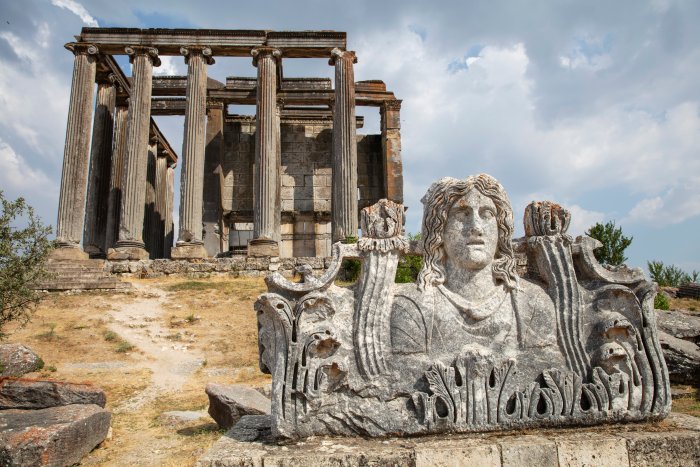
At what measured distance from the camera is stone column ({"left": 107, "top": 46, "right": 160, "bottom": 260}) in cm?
2120

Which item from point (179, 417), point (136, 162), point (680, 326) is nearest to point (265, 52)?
point (136, 162)

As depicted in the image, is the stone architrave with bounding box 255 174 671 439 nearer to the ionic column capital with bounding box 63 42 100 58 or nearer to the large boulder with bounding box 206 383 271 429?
the large boulder with bounding box 206 383 271 429

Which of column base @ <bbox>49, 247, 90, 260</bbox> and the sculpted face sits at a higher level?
column base @ <bbox>49, 247, 90, 260</bbox>

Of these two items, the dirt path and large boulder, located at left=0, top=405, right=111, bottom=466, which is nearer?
large boulder, located at left=0, top=405, right=111, bottom=466

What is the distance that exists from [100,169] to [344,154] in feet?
38.2

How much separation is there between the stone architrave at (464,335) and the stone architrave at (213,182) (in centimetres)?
2255

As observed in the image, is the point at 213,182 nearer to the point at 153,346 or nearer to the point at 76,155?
the point at 76,155

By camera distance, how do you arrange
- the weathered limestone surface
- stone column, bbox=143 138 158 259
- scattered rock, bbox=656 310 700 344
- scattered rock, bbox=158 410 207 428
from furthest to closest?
stone column, bbox=143 138 158 259 < scattered rock, bbox=656 310 700 344 < scattered rock, bbox=158 410 207 428 < the weathered limestone surface

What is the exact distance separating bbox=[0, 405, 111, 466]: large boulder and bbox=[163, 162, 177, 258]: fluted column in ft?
78.2

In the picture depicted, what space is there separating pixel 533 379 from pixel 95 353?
1030cm

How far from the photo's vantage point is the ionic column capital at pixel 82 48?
2283 cm

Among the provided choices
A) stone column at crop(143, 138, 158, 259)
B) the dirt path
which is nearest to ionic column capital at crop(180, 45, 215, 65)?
stone column at crop(143, 138, 158, 259)

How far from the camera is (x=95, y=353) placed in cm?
1150

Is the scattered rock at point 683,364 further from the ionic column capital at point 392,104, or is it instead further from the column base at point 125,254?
the ionic column capital at point 392,104
